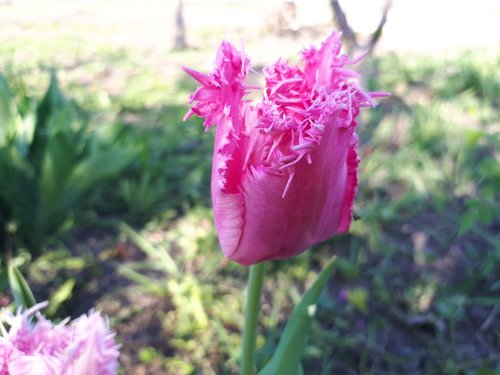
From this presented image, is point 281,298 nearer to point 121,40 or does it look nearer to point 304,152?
point 304,152

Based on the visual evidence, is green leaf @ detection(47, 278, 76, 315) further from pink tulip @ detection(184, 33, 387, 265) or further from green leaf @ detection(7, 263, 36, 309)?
pink tulip @ detection(184, 33, 387, 265)

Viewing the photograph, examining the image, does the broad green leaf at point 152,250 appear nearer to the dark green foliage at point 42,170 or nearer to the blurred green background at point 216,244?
the blurred green background at point 216,244

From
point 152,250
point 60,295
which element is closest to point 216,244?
point 152,250

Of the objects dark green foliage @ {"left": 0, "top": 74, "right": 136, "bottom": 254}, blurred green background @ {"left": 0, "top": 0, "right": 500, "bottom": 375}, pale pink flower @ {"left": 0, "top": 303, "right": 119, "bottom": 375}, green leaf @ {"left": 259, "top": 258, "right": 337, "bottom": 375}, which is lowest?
blurred green background @ {"left": 0, "top": 0, "right": 500, "bottom": 375}

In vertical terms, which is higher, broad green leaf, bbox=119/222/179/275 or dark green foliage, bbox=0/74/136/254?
dark green foliage, bbox=0/74/136/254

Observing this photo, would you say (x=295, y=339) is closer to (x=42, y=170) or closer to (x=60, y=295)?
(x=60, y=295)

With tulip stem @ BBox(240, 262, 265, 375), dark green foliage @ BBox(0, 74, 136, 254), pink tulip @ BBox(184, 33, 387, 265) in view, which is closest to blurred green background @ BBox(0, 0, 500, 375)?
dark green foliage @ BBox(0, 74, 136, 254)
